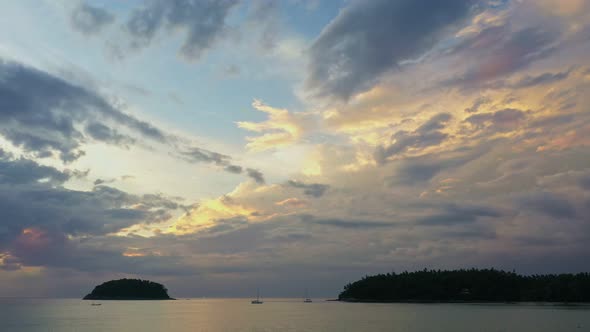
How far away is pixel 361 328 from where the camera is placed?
103 m

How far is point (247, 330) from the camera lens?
3925 inches

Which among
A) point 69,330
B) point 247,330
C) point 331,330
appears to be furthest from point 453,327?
point 69,330

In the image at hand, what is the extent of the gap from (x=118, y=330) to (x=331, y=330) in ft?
153

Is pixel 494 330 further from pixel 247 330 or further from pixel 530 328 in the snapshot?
pixel 247 330

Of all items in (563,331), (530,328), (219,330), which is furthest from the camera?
(219,330)

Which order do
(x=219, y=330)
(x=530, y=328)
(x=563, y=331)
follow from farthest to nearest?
(x=219, y=330) < (x=530, y=328) < (x=563, y=331)

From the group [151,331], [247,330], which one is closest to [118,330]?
[151,331]

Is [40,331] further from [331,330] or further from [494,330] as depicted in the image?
[494,330]

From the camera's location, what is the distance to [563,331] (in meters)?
89.9

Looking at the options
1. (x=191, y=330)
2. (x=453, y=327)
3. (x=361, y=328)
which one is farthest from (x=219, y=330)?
(x=453, y=327)

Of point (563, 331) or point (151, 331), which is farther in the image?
point (151, 331)

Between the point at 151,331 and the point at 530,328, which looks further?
the point at 151,331

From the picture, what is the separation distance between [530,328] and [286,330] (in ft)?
161

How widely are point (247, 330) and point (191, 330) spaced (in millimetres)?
13587
